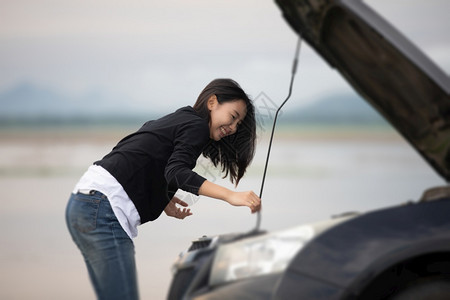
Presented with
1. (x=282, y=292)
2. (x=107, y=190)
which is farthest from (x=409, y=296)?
(x=107, y=190)

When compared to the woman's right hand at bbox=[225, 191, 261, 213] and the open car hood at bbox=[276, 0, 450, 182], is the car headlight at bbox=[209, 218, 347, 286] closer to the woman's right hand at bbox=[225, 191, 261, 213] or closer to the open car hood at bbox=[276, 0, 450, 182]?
the woman's right hand at bbox=[225, 191, 261, 213]

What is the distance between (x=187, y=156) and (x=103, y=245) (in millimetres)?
541

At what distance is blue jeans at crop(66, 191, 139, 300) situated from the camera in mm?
3211

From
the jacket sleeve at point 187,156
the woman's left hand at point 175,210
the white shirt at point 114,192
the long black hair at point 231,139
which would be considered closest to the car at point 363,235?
the jacket sleeve at point 187,156

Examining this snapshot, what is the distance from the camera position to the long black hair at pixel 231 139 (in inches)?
139

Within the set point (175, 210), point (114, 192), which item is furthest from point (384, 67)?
point (175, 210)

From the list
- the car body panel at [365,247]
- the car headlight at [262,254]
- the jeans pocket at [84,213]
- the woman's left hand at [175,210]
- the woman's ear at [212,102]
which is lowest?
the car body panel at [365,247]

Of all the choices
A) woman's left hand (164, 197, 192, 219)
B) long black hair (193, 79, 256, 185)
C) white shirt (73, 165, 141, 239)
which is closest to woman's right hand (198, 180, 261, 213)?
white shirt (73, 165, 141, 239)

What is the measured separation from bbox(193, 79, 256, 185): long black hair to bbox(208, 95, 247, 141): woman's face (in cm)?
2

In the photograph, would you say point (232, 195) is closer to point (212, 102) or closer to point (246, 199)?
point (246, 199)

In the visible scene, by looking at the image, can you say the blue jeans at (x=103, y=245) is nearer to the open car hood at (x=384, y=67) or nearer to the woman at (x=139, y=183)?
the woman at (x=139, y=183)

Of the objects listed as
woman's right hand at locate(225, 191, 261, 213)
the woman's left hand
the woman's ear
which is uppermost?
the woman's ear

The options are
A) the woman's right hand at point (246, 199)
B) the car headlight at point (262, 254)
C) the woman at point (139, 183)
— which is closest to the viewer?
the car headlight at point (262, 254)

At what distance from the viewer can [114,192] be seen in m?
Answer: 3.27
